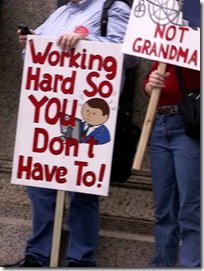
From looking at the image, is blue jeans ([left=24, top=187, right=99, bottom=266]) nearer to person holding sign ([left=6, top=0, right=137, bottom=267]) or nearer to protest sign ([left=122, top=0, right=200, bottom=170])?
person holding sign ([left=6, top=0, right=137, bottom=267])

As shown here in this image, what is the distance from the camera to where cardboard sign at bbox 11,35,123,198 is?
14.1 feet

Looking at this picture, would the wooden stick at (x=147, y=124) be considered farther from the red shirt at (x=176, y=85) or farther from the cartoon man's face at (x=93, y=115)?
the cartoon man's face at (x=93, y=115)

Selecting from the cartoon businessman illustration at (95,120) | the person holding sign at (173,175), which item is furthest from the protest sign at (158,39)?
the cartoon businessman illustration at (95,120)

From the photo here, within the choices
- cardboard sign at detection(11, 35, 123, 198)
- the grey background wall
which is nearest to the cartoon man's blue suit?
cardboard sign at detection(11, 35, 123, 198)

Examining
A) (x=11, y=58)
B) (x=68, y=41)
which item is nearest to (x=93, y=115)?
(x=68, y=41)

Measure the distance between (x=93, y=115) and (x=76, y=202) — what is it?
26.2 inches

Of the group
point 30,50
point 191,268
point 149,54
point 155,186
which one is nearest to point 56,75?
point 30,50

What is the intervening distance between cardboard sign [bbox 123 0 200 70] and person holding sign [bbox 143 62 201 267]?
13 cm

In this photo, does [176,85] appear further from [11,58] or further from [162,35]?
[11,58]

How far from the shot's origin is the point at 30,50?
437 centimetres

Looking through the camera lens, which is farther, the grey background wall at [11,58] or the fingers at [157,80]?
the grey background wall at [11,58]

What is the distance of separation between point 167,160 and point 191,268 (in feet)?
2.06

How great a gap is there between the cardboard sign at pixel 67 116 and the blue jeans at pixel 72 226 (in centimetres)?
38

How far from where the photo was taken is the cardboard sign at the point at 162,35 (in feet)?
13.7
